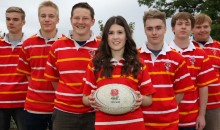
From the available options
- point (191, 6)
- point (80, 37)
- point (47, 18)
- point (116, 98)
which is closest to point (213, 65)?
point (80, 37)

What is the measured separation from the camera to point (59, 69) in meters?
5.14

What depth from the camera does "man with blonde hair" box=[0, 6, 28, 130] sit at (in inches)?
241

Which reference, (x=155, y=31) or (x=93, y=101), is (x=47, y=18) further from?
(x=93, y=101)

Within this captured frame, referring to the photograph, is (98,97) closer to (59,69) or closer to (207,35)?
(59,69)

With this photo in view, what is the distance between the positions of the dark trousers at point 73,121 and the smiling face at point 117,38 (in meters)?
1.06

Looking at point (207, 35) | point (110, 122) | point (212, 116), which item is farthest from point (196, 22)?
point (110, 122)

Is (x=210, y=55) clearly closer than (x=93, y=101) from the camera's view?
No

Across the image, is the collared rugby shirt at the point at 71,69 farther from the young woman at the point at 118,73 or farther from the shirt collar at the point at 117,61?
the shirt collar at the point at 117,61

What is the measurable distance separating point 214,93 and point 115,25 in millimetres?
2449

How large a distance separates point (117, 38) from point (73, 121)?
1.30 metres

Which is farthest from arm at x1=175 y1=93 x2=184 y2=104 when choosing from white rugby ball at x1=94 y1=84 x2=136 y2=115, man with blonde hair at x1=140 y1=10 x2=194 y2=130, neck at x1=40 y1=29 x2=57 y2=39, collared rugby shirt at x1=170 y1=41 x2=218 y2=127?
neck at x1=40 y1=29 x2=57 y2=39

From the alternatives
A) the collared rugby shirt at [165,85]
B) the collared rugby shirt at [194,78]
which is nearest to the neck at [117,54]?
the collared rugby shirt at [165,85]

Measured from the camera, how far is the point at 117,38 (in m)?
4.41

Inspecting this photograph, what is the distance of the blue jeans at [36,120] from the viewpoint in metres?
5.77
